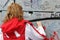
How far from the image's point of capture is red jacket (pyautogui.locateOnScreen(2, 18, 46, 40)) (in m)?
2.26

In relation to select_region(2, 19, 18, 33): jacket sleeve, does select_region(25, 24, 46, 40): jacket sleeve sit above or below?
below

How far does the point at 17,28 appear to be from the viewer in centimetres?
228

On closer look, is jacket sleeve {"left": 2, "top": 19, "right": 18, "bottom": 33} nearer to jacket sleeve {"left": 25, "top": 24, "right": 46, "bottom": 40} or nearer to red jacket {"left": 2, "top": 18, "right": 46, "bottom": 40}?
red jacket {"left": 2, "top": 18, "right": 46, "bottom": 40}

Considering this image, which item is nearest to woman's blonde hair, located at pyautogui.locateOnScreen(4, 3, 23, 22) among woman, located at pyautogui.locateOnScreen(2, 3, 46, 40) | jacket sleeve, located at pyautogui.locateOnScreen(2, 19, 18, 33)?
woman, located at pyautogui.locateOnScreen(2, 3, 46, 40)

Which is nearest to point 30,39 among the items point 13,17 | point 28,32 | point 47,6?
point 28,32

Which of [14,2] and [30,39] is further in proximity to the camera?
[14,2]

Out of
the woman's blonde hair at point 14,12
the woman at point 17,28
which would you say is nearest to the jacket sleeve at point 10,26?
the woman at point 17,28

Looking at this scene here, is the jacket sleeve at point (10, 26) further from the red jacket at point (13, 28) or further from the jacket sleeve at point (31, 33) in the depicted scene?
the jacket sleeve at point (31, 33)

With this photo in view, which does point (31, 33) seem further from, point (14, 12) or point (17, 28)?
point (14, 12)

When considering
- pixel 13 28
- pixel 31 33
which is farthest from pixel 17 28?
pixel 31 33

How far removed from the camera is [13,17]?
2.40 m

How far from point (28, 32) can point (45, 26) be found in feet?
1.17

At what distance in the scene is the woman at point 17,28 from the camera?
7.45ft

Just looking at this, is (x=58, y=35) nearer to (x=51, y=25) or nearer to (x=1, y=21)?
(x=51, y=25)
